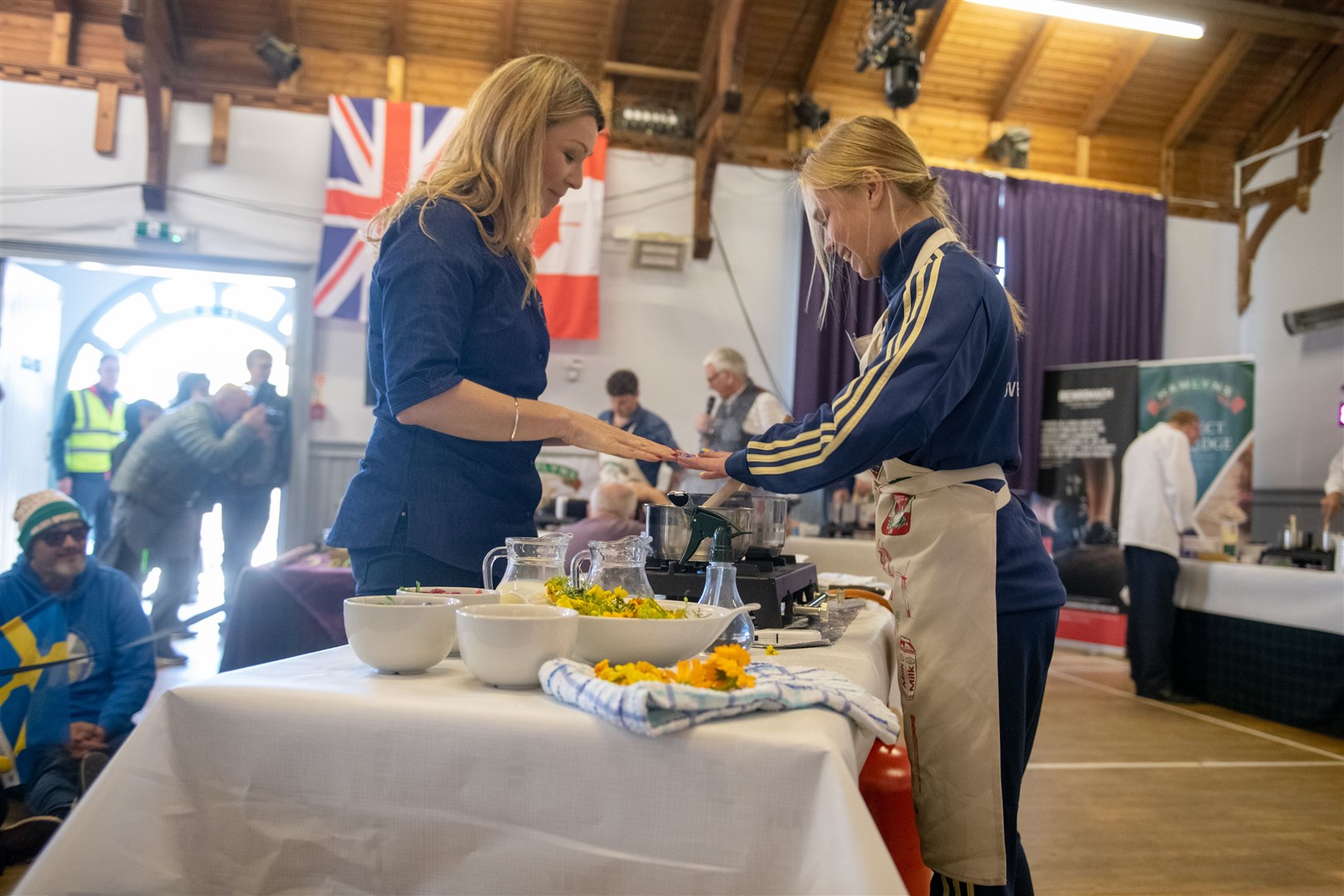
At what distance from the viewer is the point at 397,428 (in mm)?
1323

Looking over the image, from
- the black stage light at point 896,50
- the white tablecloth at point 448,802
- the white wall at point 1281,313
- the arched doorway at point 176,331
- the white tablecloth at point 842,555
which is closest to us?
the white tablecloth at point 448,802

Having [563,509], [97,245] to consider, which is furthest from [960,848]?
[97,245]

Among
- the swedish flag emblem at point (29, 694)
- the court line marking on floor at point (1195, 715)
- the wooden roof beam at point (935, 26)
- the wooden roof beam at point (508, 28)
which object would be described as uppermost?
the wooden roof beam at point (935, 26)

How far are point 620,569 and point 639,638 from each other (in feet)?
0.66

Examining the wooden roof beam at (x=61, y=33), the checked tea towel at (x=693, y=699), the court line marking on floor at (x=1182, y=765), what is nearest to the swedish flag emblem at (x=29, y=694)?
the checked tea towel at (x=693, y=699)

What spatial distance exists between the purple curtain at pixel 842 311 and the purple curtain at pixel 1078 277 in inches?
7.4

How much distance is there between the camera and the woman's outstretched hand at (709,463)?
4.79 ft

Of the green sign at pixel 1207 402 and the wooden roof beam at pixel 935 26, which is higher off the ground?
the wooden roof beam at pixel 935 26

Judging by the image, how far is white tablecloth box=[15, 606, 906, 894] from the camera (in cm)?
80

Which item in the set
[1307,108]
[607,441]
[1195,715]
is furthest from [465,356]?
[1307,108]

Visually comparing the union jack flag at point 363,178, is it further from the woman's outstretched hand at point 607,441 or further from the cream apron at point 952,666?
the cream apron at point 952,666

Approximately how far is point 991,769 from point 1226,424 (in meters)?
5.75

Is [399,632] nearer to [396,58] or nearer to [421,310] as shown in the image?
[421,310]

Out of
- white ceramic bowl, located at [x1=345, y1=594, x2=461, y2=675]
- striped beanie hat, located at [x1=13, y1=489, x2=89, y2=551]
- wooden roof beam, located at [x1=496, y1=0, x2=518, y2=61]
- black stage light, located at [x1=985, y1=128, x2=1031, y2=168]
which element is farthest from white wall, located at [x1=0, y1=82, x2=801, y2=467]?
white ceramic bowl, located at [x1=345, y1=594, x2=461, y2=675]
